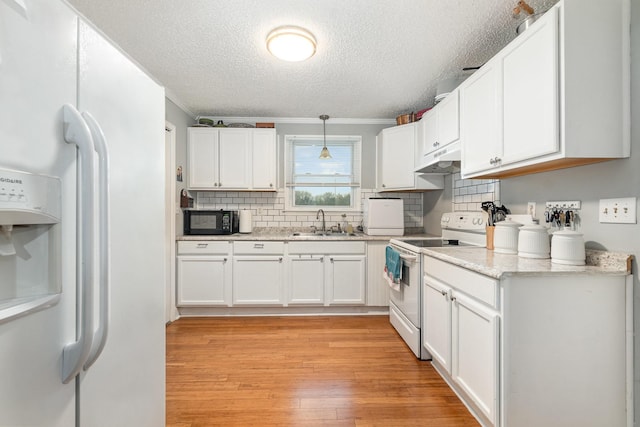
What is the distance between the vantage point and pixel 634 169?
137cm

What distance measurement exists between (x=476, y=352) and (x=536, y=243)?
729mm

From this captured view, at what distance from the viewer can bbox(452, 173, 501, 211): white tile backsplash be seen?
2500 mm

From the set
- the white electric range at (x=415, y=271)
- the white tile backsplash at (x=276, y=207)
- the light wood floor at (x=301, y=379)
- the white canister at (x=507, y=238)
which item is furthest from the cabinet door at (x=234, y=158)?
the white canister at (x=507, y=238)

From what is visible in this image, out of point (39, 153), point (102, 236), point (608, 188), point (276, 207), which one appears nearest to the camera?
point (39, 153)

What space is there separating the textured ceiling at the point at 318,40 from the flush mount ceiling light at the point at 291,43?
0.04 metres

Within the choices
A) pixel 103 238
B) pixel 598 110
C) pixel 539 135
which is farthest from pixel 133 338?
pixel 598 110

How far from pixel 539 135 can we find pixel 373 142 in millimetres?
2435

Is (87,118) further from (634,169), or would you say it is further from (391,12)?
(634,169)

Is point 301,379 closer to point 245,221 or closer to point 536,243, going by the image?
point 536,243

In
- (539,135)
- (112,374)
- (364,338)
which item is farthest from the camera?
(364,338)

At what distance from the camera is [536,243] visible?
1733 millimetres

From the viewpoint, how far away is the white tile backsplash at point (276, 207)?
12.4 feet

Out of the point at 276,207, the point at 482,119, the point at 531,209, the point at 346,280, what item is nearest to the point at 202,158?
the point at 276,207

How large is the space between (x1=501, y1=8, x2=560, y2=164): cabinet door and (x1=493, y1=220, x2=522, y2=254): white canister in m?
0.47
